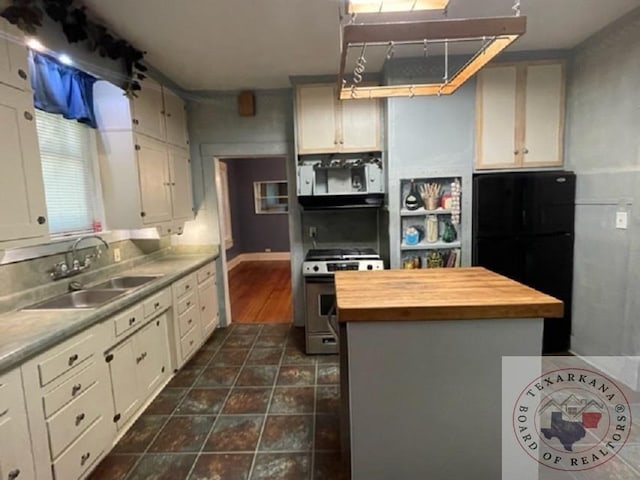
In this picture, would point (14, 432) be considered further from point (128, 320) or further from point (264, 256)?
point (264, 256)

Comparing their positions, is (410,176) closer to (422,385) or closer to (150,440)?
(422,385)

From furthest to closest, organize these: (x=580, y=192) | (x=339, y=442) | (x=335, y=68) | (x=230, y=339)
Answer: (x=230, y=339) → (x=335, y=68) → (x=580, y=192) → (x=339, y=442)

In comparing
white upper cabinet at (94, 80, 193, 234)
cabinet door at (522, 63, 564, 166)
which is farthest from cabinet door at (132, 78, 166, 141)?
cabinet door at (522, 63, 564, 166)

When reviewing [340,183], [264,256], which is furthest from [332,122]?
[264,256]

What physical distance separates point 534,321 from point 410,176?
191 cm

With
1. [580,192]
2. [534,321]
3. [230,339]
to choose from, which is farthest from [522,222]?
[230,339]

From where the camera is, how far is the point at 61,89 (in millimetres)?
2289

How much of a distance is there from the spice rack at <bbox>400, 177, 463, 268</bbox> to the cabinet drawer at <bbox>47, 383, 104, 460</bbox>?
253cm

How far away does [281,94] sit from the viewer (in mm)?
3836

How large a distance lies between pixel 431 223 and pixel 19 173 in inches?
118

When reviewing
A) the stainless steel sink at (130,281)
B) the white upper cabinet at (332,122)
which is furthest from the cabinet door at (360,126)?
the stainless steel sink at (130,281)

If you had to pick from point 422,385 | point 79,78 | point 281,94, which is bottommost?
point 422,385

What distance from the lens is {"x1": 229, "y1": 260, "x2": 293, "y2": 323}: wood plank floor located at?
4.54 meters

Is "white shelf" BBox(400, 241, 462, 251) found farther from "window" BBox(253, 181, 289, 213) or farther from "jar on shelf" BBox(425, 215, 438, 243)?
"window" BBox(253, 181, 289, 213)
